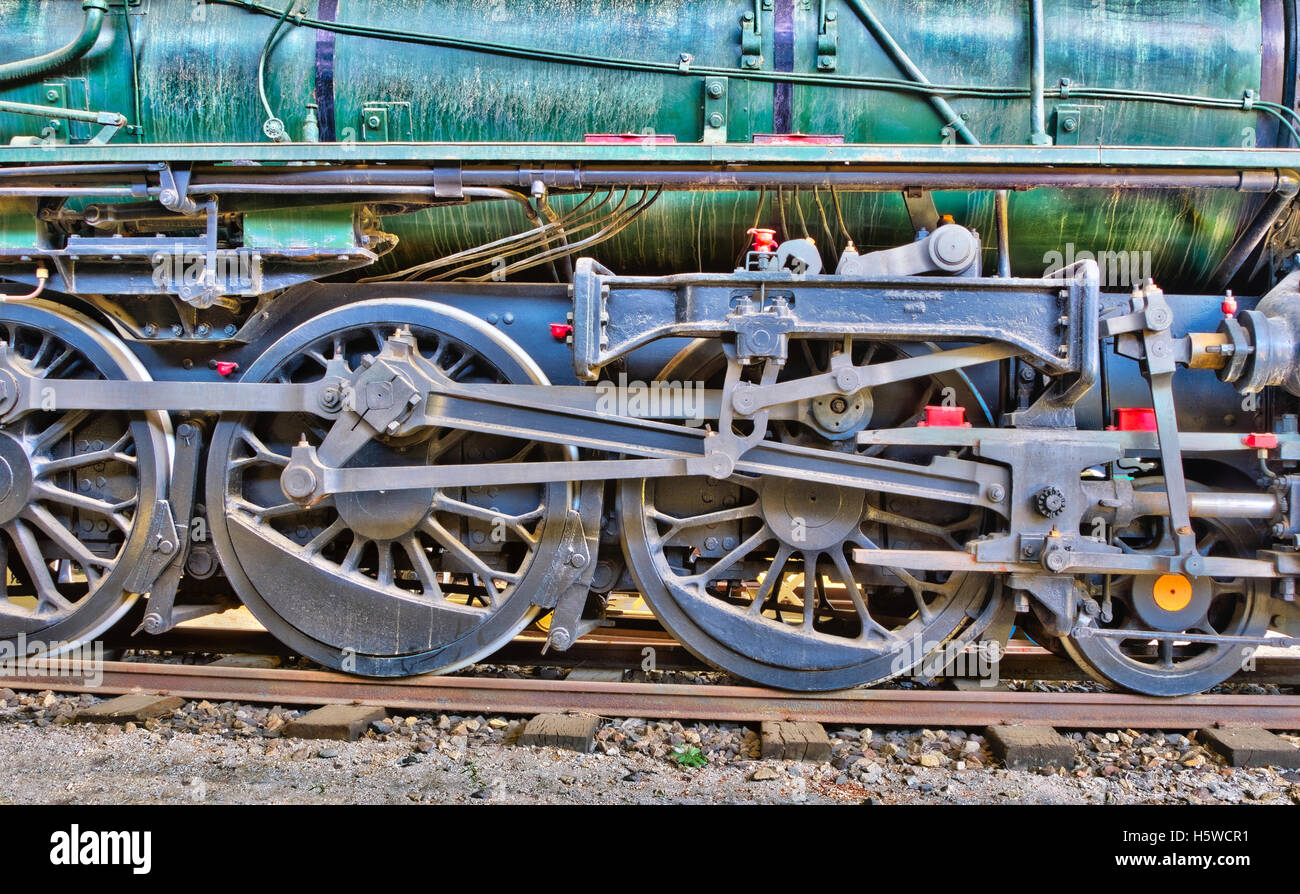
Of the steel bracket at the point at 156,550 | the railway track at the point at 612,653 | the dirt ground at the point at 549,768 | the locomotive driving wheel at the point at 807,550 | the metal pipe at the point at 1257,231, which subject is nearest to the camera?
the dirt ground at the point at 549,768

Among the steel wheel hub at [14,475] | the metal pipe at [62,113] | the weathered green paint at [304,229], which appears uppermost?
the metal pipe at [62,113]

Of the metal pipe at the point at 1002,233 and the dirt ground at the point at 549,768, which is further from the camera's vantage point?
the metal pipe at the point at 1002,233

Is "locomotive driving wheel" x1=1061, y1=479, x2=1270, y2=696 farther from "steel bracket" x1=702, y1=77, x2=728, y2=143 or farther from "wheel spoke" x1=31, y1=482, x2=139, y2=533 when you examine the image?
"wheel spoke" x1=31, y1=482, x2=139, y2=533

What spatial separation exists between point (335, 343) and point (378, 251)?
0.48 m

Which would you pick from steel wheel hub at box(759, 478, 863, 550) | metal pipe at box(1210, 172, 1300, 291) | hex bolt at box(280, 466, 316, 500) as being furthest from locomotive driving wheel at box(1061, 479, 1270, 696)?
hex bolt at box(280, 466, 316, 500)

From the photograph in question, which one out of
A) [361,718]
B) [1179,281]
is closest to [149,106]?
[361,718]

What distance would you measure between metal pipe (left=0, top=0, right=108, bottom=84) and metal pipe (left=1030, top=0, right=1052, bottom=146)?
3821 mm

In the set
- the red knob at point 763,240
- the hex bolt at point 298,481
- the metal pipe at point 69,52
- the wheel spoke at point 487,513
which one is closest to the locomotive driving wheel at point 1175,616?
the red knob at point 763,240

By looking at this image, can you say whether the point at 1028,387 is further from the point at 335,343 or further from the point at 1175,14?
the point at 335,343

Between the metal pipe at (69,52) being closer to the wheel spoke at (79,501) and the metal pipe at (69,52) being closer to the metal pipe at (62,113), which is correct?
the metal pipe at (62,113)

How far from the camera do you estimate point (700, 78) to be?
11.6 feet

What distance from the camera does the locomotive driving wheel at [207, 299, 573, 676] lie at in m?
3.63

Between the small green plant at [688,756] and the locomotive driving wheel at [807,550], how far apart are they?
16.8 inches

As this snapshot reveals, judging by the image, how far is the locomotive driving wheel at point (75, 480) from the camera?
147 inches
